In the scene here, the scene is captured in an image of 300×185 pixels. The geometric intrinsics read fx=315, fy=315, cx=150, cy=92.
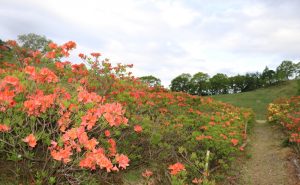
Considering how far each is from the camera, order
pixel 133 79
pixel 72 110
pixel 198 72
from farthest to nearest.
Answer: pixel 198 72 < pixel 133 79 < pixel 72 110

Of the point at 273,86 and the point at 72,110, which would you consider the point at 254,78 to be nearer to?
the point at 273,86

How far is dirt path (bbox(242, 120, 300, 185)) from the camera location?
31.9ft

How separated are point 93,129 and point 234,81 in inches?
1715

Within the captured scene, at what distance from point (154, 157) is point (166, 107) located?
3.60 m

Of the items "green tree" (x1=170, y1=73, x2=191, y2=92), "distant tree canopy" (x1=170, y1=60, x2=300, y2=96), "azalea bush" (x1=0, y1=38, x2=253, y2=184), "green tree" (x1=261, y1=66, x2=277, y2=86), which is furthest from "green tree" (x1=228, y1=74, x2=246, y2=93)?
"azalea bush" (x1=0, y1=38, x2=253, y2=184)

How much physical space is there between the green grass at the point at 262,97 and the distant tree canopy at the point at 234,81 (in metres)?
1.90

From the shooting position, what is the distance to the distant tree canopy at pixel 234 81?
43.5m

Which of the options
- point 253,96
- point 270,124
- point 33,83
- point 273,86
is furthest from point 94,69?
point 273,86

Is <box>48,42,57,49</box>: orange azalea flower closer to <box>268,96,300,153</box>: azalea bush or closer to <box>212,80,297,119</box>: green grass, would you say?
<box>268,96,300,153</box>: azalea bush

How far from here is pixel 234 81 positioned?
45.9m

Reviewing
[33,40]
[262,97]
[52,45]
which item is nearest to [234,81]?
[262,97]

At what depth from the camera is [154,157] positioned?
826 centimetres

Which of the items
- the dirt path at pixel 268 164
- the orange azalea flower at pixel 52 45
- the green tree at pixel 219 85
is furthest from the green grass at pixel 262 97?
the orange azalea flower at pixel 52 45

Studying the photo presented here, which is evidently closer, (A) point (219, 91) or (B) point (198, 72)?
(A) point (219, 91)
